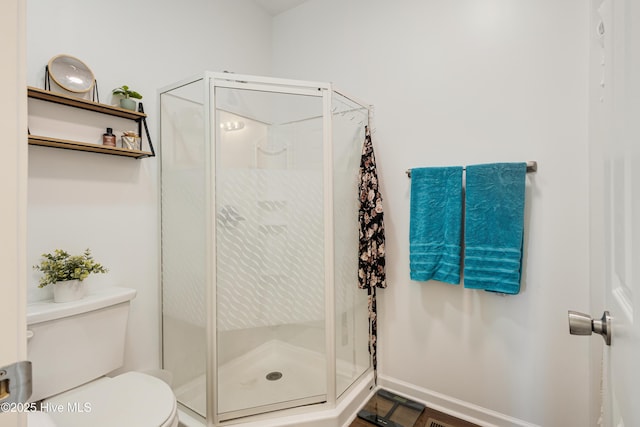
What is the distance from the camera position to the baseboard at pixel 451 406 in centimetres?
156

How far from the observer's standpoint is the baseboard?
1.56 m

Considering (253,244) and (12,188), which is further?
(253,244)

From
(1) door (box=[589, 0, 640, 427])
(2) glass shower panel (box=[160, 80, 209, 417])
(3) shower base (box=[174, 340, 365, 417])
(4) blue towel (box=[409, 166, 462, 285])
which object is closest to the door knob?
(1) door (box=[589, 0, 640, 427])

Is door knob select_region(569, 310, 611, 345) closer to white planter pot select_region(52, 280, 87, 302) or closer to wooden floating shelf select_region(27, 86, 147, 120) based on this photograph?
white planter pot select_region(52, 280, 87, 302)

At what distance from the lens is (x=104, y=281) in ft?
4.89

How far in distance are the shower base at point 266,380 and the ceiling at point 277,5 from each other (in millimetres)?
2481

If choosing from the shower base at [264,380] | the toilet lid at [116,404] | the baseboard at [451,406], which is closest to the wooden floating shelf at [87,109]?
the toilet lid at [116,404]

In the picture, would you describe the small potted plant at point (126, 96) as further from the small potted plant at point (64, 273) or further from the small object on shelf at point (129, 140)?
the small potted plant at point (64, 273)

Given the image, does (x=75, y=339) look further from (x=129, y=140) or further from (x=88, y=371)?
(x=129, y=140)

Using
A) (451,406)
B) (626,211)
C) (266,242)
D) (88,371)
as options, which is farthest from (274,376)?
(626,211)

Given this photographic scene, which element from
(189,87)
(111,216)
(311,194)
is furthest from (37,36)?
(311,194)

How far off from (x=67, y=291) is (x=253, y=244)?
2.69 ft

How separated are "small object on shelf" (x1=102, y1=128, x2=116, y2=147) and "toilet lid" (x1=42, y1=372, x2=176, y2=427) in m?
1.10

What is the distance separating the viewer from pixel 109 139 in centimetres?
145
